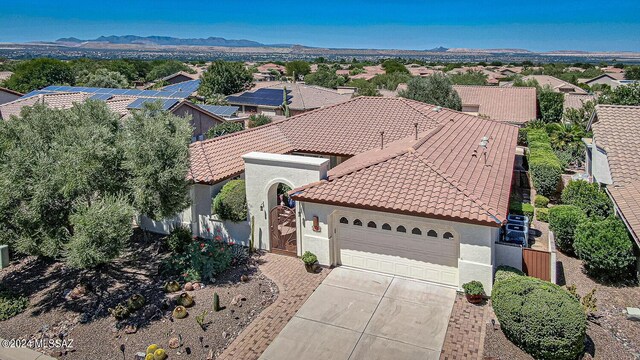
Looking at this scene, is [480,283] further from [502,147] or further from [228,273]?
[502,147]

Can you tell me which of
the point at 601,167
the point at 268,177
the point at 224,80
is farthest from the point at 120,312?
the point at 224,80

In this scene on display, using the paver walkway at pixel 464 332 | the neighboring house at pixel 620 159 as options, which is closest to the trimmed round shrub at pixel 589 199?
the neighboring house at pixel 620 159

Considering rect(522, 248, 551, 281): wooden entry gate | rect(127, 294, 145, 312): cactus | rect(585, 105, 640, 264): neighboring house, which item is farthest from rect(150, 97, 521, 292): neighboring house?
rect(127, 294, 145, 312): cactus

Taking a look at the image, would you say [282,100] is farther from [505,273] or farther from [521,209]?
[505,273]

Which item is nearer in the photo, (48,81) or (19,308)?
(19,308)

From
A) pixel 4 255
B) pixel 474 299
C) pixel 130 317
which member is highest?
pixel 4 255

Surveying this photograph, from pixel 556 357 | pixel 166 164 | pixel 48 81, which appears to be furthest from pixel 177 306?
pixel 48 81

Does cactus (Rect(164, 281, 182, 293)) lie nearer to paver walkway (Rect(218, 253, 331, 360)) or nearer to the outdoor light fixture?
paver walkway (Rect(218, 253, 331, 360))
